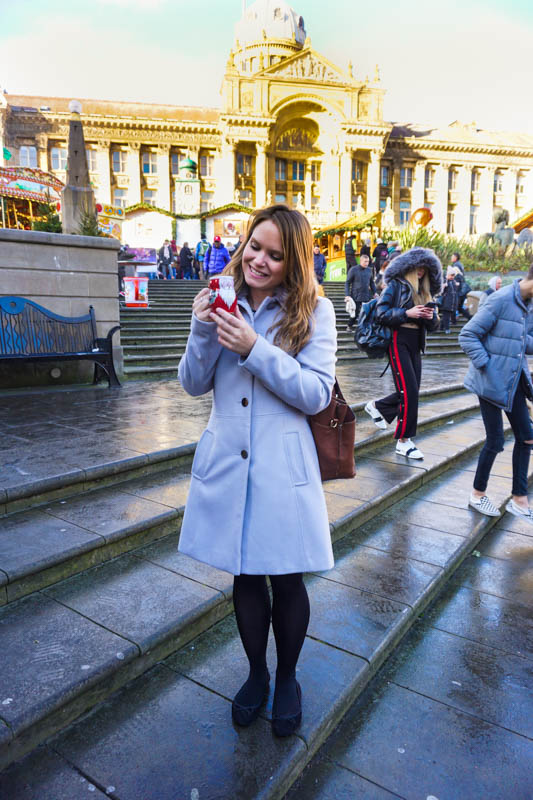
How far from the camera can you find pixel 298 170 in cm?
4966

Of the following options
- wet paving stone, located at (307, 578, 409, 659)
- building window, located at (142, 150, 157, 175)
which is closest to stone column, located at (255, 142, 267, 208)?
building window, located at (142, 150, 157, 175)

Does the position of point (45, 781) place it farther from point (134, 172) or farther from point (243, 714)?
point (134, 172)

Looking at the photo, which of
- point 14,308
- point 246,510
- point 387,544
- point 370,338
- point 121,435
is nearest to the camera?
point 246,510

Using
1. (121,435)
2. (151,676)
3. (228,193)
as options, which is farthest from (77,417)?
(228,193)

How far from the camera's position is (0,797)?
168cm

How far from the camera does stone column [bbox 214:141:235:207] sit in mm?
45750

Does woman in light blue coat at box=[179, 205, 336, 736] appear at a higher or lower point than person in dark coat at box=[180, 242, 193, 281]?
lower

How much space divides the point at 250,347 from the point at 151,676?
1.54 m

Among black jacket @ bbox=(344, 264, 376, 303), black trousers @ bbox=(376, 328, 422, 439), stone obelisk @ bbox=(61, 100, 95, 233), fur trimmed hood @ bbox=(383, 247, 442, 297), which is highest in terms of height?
stone obelisk @ bbox=(61, 100, 95, 233)

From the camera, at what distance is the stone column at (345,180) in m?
47.0

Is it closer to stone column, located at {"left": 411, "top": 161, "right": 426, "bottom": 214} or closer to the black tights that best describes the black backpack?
the black tights

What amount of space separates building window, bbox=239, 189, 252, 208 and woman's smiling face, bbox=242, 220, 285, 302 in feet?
158

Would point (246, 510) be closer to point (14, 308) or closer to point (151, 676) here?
point (151, 676)

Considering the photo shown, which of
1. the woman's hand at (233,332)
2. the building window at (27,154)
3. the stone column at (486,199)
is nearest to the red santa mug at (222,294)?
the woman's hand at (233,332)
